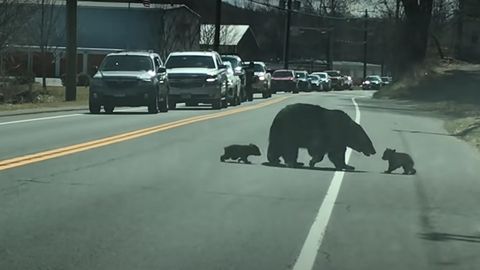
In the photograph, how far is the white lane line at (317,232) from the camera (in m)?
6.87

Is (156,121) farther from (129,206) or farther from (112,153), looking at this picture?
(129,206)

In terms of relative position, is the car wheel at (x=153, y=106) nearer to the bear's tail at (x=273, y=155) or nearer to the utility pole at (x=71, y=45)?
the utility pole at (x=71, y=45)

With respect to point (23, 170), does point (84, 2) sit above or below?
above

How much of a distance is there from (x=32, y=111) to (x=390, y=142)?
39.9ft

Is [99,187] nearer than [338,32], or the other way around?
[99,187]

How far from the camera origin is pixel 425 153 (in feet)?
53.4

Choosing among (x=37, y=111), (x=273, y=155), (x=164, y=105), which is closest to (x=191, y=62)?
(x=164, y=105)

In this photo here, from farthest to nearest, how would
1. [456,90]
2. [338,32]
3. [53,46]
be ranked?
[338,32], [53,46], [456,90]

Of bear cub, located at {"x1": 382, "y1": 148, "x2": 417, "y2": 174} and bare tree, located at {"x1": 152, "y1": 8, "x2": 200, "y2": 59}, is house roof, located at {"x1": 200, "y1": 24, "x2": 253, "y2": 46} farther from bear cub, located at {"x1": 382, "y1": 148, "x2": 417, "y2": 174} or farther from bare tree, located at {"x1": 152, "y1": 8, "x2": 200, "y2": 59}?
bear cub, located at {"x1": 382, "y1": 148, "x2": 417, "y2": 174}

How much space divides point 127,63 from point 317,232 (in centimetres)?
1873

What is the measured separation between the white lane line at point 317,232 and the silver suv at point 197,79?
17665 millimetres

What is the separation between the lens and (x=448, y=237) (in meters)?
8.16

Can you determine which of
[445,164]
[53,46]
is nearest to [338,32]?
[53,46]

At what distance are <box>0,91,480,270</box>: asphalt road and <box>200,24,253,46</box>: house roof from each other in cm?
4937
